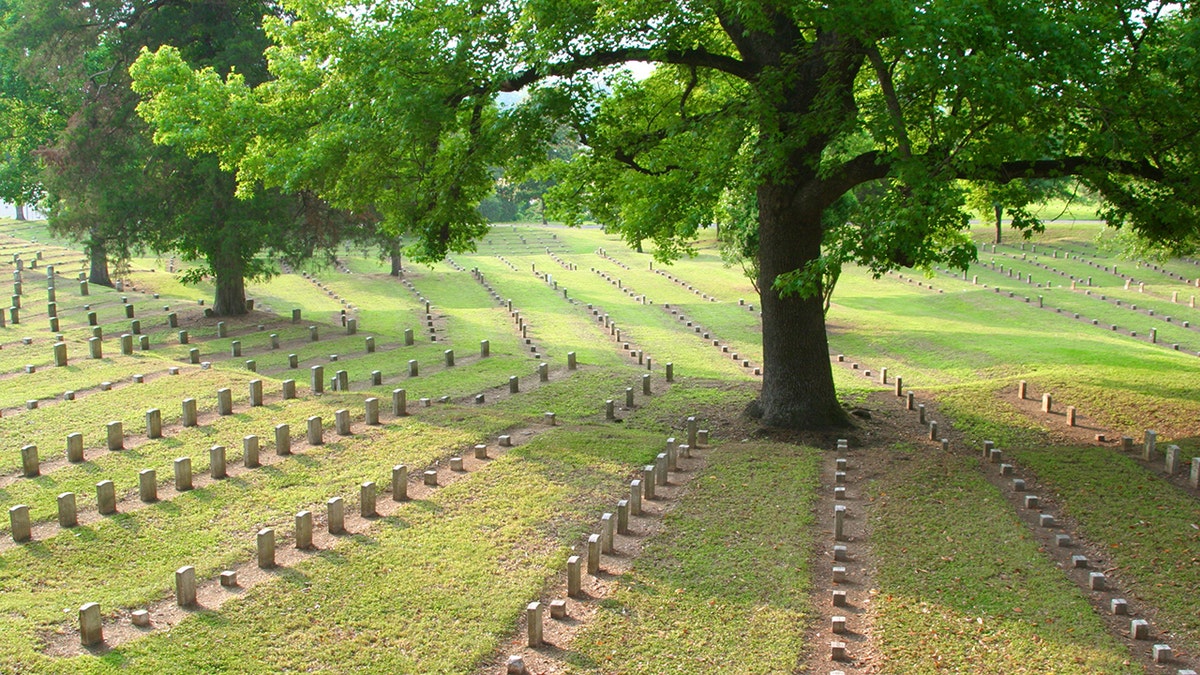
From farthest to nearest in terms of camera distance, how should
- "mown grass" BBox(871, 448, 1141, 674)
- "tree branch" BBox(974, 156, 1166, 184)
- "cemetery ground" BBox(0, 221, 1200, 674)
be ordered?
1. "tree branch" BBox(974, 156, 1166, 184)
2. "cemetery ground" BBox(0, 221, 1200, 674)
3. "mown grass" BBox(871, 448, 1141, 674)

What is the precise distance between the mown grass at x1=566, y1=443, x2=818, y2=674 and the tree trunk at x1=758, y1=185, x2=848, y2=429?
111 inches

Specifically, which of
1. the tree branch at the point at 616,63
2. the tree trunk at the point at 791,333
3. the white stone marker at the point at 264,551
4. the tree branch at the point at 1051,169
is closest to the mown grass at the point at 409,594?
the white stone marker at the point at 264,551

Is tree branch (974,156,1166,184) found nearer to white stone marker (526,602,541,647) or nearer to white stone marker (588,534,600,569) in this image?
white stone marker (588,534,600,569)

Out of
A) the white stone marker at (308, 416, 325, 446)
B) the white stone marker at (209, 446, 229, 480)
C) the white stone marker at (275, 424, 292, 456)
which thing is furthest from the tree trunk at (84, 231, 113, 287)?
the white stone marker at (209, 446, 229, 480)

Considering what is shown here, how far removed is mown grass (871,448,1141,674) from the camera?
23.9ft

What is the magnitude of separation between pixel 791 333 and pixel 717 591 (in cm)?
656

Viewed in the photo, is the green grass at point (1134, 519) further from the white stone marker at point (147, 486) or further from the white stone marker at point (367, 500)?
the white stone marker at point (147, 486)

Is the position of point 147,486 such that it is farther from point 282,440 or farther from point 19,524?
point 282,440

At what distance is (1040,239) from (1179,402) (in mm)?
41813

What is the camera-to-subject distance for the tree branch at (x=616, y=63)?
13.4m

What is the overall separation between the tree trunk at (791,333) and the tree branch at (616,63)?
1812 millimetres

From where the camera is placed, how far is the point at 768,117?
41.8 feet

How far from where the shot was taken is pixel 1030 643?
748cm

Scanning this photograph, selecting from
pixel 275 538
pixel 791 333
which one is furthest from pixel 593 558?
pixel 791 333
